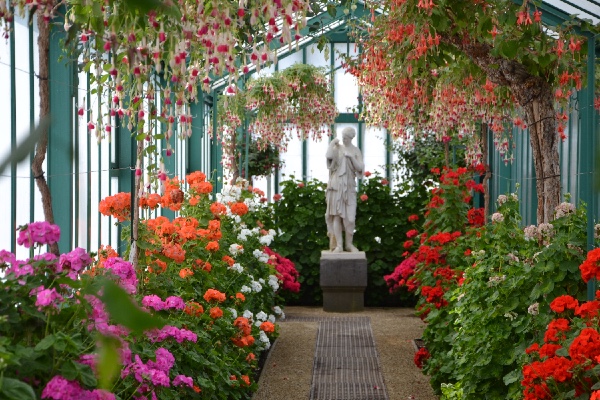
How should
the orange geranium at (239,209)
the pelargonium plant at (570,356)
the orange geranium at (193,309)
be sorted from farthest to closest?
the orange geranium at (239,209)
the orange geranium at (193,309)
the pelargonium plant at (570,356)

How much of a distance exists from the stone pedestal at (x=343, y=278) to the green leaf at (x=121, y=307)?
9.62 m

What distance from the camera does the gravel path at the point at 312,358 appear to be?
559cm

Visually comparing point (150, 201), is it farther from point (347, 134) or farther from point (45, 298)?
point (347, 134)

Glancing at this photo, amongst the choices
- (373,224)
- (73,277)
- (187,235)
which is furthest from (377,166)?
(73,277)

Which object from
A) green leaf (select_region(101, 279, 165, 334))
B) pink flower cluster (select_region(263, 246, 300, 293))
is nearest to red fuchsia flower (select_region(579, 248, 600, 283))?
green leaf (select_region(101, 279, 165, 334))

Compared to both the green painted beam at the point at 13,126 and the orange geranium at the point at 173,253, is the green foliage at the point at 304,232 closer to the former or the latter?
the orange geranium at the point at 173,253

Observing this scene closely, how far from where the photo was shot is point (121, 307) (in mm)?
266

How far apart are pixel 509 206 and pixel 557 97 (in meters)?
0.73

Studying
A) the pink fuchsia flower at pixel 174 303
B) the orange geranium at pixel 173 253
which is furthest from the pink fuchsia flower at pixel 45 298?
the orange geranium at pixel 173 253

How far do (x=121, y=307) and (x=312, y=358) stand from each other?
6631mm

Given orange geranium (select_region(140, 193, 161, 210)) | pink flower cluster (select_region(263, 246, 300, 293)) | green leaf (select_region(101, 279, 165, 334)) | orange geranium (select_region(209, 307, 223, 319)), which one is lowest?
pink flower cluster (select_region(263, 246, 300, 293))

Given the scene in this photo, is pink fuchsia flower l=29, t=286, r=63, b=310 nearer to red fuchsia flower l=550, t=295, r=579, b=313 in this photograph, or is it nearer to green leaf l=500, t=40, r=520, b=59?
red fuchsia flower l=550, t=295, r=579, b=313

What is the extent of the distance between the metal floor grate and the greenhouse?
3 centimetres

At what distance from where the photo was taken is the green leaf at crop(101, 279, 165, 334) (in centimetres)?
26
